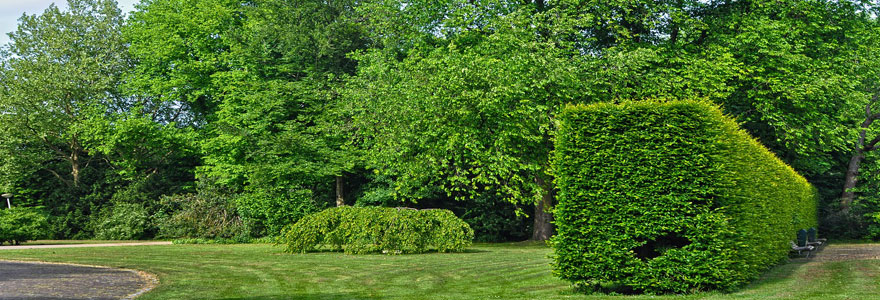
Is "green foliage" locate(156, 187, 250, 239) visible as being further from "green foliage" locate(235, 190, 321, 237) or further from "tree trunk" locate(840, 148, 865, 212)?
"tree trunk" locate(840, 148, 865, 212)

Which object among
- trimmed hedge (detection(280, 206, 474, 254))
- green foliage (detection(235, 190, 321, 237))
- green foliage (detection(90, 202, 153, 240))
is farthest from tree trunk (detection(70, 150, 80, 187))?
trimmed hedge (detection(280, 206, 474, 254))

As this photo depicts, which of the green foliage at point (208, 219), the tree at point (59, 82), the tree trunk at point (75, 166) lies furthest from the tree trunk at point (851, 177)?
the tree trunk at point (75, 166)

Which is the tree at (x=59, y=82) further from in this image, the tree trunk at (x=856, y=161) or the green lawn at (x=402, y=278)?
the tree trunk at (x=856, y=161)

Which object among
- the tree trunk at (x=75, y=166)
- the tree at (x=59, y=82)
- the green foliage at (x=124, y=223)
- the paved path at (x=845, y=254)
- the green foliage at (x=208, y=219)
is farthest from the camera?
the tree trunk at (x=75, y=166)

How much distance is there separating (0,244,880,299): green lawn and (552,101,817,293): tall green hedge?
Answer: 1.44 ft

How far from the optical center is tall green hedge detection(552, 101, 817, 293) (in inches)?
380

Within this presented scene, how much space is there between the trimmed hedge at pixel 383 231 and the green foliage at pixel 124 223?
15305mm

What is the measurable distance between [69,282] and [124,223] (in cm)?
2164

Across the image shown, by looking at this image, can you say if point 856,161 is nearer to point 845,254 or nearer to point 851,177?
point 851,177

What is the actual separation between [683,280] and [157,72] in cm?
3049

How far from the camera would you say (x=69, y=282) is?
476 inches

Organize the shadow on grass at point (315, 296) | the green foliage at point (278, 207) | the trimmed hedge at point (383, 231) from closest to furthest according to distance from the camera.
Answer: the shadow on grass at point (315, 296) < the trimmed hedge at point (383, 231) < the green foliage at point (278, 207)

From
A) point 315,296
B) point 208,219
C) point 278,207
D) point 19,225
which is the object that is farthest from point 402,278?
point 19,225

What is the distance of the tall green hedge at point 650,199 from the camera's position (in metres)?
9.66
